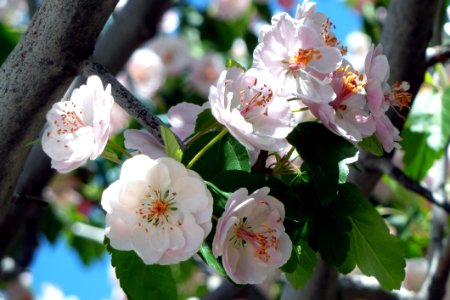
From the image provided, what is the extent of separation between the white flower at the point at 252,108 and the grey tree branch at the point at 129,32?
109 centimetres

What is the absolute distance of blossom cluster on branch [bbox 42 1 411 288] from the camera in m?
0.85

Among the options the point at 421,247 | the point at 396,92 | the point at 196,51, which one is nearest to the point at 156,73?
the point at 196,51

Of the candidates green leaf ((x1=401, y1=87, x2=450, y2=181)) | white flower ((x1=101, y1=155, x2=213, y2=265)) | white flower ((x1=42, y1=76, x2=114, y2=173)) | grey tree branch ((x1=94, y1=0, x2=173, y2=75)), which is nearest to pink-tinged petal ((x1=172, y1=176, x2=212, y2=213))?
white flower ((x1=101, y1=155, x2=213, y2=265))

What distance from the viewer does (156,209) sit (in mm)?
864

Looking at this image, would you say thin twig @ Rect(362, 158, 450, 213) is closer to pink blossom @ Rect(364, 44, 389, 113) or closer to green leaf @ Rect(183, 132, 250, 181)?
pink blossom @ Rect(364, 44, 389, 113)

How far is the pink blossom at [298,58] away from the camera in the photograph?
90 cm

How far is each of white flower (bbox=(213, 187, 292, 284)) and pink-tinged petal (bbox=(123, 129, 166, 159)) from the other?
0.42ft

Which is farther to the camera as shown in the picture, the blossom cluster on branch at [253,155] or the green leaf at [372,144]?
the green leaf at [372,144]

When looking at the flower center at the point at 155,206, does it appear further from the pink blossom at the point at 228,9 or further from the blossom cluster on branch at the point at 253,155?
the pink blossom at the point at 228,9

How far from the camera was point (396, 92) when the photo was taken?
41.2 inches

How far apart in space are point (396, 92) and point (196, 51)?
2663 mm

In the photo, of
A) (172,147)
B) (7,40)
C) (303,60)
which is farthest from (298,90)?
(7,40)

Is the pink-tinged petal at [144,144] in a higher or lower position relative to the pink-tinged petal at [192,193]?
lower

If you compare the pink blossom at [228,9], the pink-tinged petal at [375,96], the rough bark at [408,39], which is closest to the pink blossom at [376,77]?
the pink-tinged petal at [375,96]
